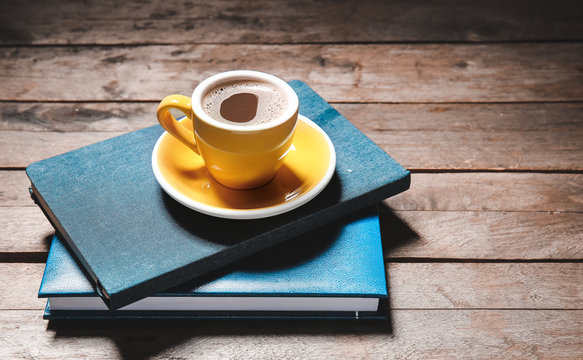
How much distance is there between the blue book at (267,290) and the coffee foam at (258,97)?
16 centimetres

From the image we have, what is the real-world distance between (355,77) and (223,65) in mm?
266

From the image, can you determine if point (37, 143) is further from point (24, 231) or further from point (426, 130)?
point (426, 130)

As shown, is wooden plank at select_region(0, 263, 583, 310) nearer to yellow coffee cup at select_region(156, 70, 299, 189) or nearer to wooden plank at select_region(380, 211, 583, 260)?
wooden plank at select_region(380, 211, 583, 260)

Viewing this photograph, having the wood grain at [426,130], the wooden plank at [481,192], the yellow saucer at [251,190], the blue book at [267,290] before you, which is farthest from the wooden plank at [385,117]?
the blue book at [267,290]

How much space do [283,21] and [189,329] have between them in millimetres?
827

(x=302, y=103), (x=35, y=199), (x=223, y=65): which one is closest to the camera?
(x=35, y=199)

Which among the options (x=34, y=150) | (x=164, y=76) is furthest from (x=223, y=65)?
(x=34, y=150)

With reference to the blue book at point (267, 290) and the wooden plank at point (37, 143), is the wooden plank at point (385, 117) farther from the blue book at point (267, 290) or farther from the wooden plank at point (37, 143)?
the blue book at point (267, 290)

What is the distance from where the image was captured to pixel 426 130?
992 mm

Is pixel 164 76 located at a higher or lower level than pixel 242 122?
lower

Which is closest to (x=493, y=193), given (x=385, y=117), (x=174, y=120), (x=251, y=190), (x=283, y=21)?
(x=385, y=117)

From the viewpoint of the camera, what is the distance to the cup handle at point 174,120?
0.70 metres

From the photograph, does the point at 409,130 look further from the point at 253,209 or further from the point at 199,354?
the point at 199,354

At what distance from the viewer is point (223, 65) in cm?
117
